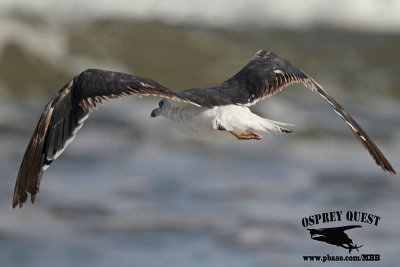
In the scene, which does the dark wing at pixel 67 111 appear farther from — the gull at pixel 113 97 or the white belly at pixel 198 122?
the white belly at pixel 198 122

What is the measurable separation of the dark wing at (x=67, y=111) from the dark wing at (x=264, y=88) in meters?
0.86

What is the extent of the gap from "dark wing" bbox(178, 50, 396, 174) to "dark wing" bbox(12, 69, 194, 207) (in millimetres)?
864

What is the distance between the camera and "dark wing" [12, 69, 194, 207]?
15.1 meters

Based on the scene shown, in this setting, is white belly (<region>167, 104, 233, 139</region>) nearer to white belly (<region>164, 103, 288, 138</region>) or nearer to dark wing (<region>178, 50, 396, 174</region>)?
white belly (<region>164, 103, 288, 138</region>)

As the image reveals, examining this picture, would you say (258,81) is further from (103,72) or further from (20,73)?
(20,73)

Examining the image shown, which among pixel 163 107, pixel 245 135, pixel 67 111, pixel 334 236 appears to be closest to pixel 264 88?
pixel 163 107

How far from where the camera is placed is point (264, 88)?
17547 mm

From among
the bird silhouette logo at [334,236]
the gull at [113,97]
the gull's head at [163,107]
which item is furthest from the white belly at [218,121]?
the bird silhouette logo at [334,236]

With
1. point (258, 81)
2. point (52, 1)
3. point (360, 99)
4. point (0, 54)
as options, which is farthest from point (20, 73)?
point (258, 81)

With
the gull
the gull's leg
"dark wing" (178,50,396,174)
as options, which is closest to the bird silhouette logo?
"dark wing" (178,50,396,174)

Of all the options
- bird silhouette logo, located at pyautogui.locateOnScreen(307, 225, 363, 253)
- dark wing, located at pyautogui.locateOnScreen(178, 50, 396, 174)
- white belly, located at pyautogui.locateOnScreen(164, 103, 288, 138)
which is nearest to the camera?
white belly, located at pyautogui.locateOnScreen(164, 103, 288, 138)

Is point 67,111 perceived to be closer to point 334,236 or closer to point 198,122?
point 198,122

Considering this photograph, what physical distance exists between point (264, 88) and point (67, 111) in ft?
12.8

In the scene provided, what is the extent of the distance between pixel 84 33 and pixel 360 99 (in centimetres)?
1841
